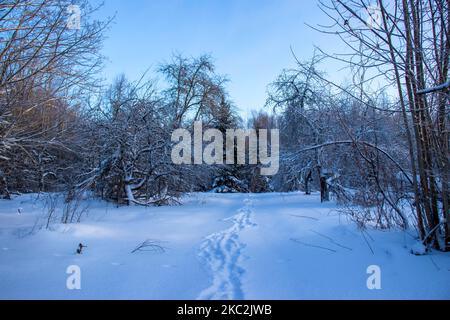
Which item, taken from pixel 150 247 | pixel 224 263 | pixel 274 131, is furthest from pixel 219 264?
pixel 274 131

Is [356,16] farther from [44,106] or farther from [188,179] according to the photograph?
[188,179]

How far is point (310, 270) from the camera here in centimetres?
305

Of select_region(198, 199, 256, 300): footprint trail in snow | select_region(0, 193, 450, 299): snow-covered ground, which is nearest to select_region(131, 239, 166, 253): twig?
select_region(0, 193, 450, 299): snow-covered ground

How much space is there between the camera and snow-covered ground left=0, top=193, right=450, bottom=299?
2520 millimetres

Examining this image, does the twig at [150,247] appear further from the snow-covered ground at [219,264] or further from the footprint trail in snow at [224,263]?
the footprint trail in snow at [224,263]

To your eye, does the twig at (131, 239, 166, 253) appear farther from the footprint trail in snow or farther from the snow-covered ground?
the footprint trail in snow

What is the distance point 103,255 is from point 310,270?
8.79 feet

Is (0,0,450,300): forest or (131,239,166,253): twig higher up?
(0,0,450,300): forest

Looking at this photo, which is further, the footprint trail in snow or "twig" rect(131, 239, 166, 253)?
"twig" rect(131, 239, 166, 253)

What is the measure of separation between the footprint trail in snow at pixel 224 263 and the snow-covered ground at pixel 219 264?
1 cm

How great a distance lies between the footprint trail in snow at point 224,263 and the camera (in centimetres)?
254

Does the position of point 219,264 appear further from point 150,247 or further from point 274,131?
point 274,131

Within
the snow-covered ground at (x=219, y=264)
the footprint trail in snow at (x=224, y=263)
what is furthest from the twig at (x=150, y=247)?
the footprint trail in snow at (x=224, y=263)

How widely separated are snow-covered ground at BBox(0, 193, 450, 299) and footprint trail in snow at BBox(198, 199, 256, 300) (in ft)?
0.03
